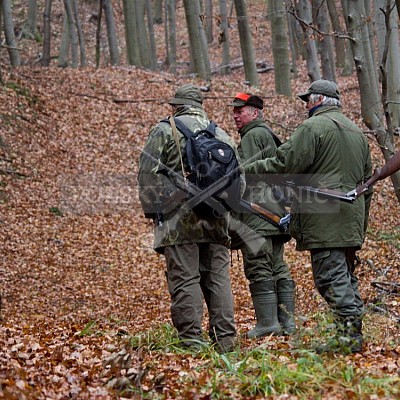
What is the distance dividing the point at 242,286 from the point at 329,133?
567 cm

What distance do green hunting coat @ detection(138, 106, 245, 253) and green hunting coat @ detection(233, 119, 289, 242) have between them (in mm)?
1323

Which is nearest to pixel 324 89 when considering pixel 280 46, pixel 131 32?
pixel 280 46

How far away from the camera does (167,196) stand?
21.2ft

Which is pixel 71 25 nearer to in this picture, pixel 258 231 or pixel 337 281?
pixel 258 231

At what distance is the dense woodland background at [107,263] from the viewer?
513cm

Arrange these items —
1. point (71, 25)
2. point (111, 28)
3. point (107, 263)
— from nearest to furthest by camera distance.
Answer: point (107, 263) < point (111, 28) < point (71, 25)

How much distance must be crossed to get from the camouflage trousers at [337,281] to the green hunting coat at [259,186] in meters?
1.40

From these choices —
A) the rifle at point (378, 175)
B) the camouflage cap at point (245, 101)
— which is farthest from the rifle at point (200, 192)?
the camouflage cap at point (245, 101)

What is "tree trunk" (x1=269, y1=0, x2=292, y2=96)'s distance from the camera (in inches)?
865

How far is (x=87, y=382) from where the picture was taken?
5156 millimetres

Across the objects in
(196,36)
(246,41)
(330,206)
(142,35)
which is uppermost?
(142,35)

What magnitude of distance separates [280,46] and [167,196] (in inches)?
657

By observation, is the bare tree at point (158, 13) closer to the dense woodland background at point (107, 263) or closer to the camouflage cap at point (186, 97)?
the dense woodland background at point (107, 263)

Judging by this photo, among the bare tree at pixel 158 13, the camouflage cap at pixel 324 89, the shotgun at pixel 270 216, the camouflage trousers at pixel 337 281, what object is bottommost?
the camouflage trousers at pixel 337 281
